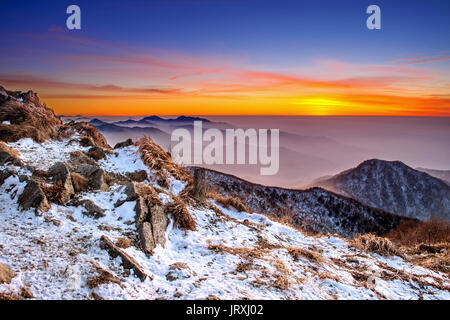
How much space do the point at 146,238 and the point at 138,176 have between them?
4.02 meters

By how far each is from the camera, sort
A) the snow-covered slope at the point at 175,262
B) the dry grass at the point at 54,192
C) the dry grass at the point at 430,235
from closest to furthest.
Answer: the snow-covered slope at the point at 175,262, the dry grass at the point at 54,192, the dry grass at the point at 430,235

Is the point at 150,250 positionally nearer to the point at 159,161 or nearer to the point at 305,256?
the point at 305,256

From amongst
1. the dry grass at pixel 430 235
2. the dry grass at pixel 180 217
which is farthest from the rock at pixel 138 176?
the dry grass at pixel 430 235

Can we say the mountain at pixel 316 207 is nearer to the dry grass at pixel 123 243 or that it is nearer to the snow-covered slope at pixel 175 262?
the snow-covered slope at pixel 175 262

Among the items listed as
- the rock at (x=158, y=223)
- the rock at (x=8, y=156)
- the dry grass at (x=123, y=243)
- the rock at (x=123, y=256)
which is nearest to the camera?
the rock at (x=123, y=256)

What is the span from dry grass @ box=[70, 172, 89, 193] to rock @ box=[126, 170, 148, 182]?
195 centimetres

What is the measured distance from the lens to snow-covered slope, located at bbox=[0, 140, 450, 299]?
3.89 m

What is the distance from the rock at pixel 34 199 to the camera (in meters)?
5.32

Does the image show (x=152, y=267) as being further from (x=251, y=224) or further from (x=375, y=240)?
(x=375, y=240)

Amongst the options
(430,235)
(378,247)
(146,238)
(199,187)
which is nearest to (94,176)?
(146,238)

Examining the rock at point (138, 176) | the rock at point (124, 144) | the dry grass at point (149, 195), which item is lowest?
the dry grass at point (149, 195)

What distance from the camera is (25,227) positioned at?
479 centimetres

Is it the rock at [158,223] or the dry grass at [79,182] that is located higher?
the dry grass at [79,182]

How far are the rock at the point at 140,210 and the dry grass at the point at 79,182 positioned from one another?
1.76 meters
